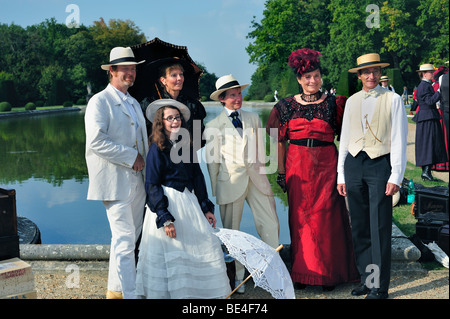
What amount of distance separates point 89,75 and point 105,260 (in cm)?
4585

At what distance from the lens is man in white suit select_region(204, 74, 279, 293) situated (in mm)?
4414

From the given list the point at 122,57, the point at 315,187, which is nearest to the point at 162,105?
the point at 122,57

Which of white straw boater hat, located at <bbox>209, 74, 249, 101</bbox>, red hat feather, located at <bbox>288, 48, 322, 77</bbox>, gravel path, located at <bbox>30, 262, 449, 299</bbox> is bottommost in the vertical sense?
gravel path, located at <bbox>30, 262, 449, 299</bbox>

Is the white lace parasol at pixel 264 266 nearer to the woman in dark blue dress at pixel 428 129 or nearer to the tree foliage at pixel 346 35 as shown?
the woman in dark blue dress at pixel 428 129

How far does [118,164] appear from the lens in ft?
13.2

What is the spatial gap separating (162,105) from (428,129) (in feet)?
22.3

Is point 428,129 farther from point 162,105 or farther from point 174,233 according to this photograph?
point 174,233

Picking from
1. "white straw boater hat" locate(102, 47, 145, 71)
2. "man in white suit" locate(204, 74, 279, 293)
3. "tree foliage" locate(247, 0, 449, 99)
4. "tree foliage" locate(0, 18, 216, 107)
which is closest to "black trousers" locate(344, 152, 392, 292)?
"man in white suit" locate(204, 74, 279, 293)

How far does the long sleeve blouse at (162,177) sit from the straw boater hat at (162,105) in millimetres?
339

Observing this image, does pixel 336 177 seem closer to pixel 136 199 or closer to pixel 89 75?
pixel 136 199

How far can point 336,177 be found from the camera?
14.5 ft

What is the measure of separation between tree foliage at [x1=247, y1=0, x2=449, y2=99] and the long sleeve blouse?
33663mm

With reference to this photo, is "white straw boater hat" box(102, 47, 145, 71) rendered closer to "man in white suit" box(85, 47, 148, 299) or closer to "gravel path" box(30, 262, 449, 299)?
"man in white suit" box(85, 47, 148, 299)
